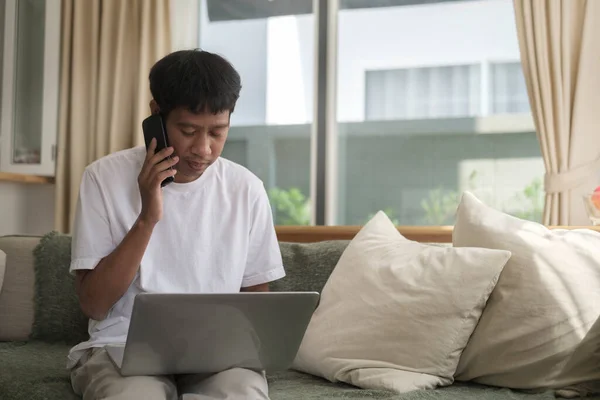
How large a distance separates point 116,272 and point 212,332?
0.31 metres

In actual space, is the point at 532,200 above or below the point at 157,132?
below

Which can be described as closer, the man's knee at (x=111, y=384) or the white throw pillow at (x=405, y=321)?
the man's knee at (x=111, y=384)

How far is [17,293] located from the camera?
88.1 inches

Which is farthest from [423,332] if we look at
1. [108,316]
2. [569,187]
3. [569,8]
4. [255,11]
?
[255,11]

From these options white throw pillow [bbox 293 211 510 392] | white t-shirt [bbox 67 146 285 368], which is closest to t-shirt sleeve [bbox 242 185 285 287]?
white t-shirt [bbox 67 146 285 368]

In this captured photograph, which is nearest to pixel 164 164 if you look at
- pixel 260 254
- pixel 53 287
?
pixel 260 254

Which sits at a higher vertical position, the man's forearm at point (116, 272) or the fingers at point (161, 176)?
the fingers at point (161, 176)

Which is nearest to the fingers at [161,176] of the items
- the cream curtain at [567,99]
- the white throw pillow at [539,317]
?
the white throw pillow at [539,317]

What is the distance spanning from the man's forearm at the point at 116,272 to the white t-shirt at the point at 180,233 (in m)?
0.04

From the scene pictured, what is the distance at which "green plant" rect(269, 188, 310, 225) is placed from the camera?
3969 millimetres

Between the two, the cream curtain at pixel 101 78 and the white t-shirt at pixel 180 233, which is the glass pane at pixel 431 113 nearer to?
the cream curtain at pixel 101 78

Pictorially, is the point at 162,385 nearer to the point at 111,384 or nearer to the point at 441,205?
the point at 111,384

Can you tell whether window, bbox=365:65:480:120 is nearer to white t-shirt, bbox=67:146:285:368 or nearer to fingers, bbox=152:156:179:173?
white t-shirt, bbox=67:146:285:368

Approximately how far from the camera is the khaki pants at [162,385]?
1.40 meters
